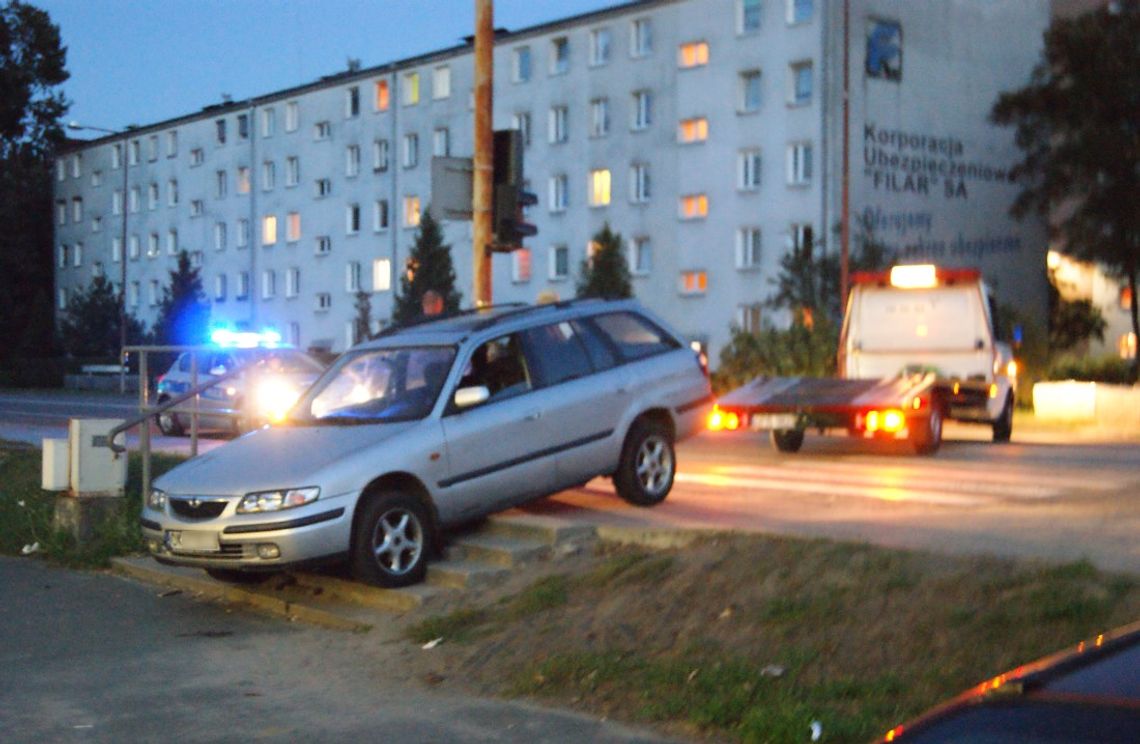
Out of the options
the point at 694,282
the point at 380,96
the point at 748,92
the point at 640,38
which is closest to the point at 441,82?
the point at 380,96

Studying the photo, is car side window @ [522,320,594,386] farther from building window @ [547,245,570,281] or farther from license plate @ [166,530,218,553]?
building window @ [547,245,570,281]

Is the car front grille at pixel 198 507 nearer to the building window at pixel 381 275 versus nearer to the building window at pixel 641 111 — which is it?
the building window at pixel 641 111

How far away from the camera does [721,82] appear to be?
165 ft

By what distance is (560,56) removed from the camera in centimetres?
5569

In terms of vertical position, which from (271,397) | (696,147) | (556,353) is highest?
(696,147)

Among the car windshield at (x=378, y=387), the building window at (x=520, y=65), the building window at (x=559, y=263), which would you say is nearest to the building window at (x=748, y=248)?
the building window at (x=559, y=263)

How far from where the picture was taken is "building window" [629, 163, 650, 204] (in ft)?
173

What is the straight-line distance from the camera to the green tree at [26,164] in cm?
6556

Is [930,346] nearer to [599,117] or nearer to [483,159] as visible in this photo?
[483,159]

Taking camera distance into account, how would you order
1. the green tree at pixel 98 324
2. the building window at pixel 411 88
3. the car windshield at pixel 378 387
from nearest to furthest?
the car windshield at pixel 378 387, the building window at pixel 411 88, the green tree at pixel 98 324

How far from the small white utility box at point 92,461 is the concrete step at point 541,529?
13.5 feet

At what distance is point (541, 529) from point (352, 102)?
5653 cm

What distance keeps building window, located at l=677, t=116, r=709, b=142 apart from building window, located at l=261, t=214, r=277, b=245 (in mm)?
24779

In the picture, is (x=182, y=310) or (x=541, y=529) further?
(x=182, y=310)
